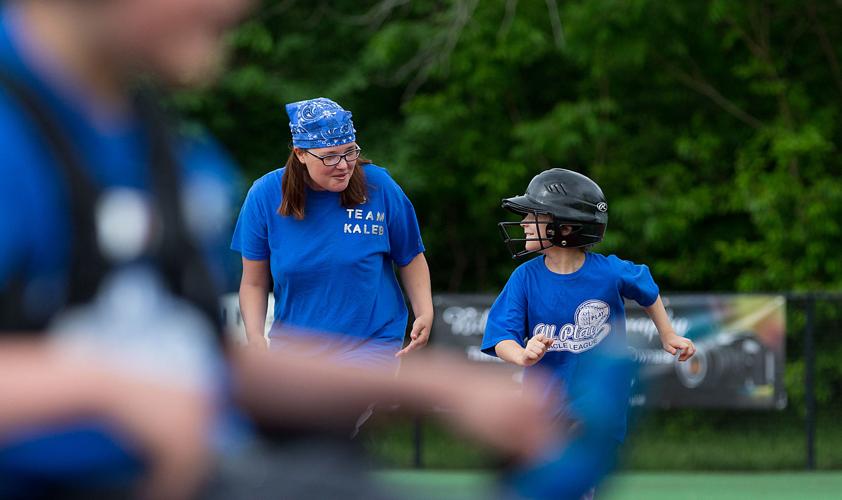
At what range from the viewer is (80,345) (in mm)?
1476

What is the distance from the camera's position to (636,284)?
5.93 meters

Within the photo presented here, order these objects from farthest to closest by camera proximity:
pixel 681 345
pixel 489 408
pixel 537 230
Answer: pixel 537 230 → pixel 681 345 → pixel 489 408

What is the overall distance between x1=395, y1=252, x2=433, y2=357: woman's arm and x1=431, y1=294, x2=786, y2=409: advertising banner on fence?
5.94 meters

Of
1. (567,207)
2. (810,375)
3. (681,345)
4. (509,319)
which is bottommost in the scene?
(810,375)

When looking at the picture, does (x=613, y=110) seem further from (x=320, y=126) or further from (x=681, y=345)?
(x=320, y=126)

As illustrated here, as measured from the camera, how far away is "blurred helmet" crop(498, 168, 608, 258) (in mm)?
5820

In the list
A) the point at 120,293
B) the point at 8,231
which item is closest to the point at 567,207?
the point at 120,293

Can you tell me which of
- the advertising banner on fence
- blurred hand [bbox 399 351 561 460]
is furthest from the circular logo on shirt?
the advertising banner on fence

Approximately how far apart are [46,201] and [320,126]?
162 inches

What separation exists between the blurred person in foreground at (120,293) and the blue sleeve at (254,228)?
13.2 feet

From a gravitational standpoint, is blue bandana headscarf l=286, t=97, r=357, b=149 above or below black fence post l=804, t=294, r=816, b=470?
above

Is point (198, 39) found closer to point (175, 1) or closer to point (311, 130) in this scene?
point (175, 1)

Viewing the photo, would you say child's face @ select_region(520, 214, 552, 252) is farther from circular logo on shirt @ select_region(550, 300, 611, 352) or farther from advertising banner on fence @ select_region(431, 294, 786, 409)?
advertising banner on fence @ select_region(431, 294, 786, 409)

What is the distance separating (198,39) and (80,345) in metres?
0.35
